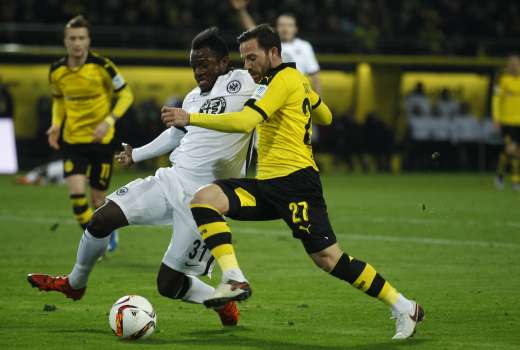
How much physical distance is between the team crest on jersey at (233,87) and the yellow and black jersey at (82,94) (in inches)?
157

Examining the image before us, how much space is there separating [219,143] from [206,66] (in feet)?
1.80

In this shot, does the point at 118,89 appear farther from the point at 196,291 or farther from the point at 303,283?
the point at 196,291

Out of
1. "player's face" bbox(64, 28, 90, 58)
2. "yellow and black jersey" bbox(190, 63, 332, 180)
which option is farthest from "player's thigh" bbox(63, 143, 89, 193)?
"yellow and black jersey" bbox(190, 63, 332, 180)

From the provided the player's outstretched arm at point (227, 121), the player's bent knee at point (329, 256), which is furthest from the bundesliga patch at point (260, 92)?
the player's bent knee at point (329, 256)

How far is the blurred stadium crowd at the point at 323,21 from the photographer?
27.8 metres

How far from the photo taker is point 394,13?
1283 inches

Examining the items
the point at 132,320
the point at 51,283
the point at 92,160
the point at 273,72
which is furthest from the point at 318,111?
the point at 92,160

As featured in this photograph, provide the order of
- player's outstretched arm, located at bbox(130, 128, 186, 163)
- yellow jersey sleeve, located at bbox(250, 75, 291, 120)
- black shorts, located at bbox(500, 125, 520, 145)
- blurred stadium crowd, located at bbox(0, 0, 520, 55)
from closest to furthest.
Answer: yellow jersey sleeve, located at bbox(250, 75, 291, 120), player's outstretched arm, located at bbox(130, 128, 186, 163), black shorts, located at bbox(500, 125, 520, 145), blurred stadium crowd, located at bbox(0, 0, 520, 55)

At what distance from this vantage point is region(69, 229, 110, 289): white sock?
733 cm

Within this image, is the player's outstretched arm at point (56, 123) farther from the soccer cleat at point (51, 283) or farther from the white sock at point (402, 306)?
the white sock at point (402, 306)

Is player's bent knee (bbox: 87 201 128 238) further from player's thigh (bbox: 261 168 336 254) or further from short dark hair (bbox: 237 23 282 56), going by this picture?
short dark hair (bbox: 237 23 282 56)

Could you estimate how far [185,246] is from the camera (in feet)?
23.4

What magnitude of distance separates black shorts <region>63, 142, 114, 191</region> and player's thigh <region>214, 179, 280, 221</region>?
188 inches

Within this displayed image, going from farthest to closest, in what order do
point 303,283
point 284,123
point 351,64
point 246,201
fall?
1. point 351,64
2. point 303,283
3. point 284,123
4. point 246,201
